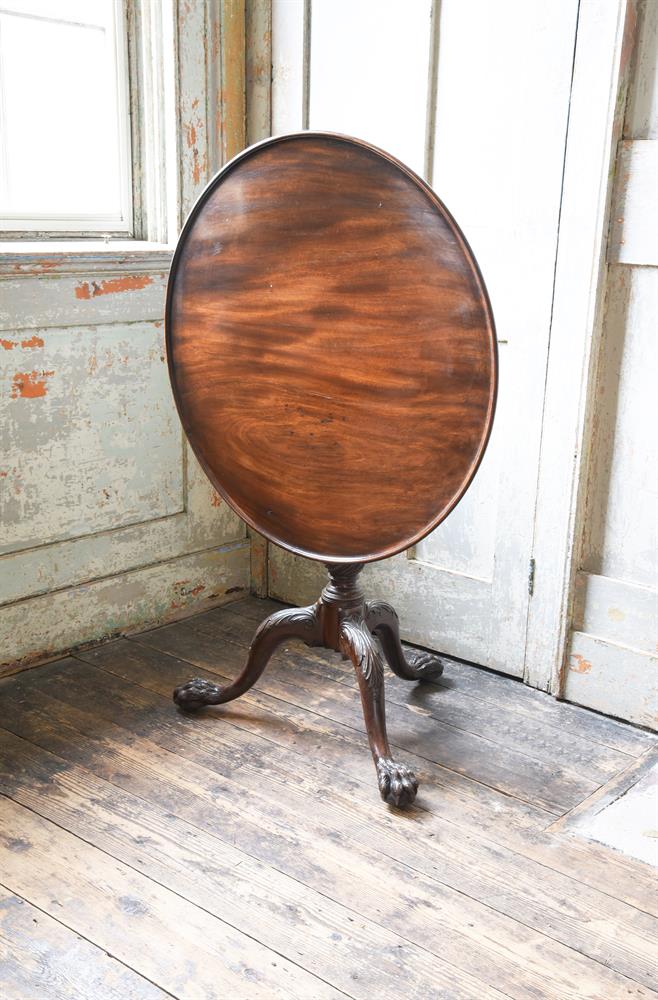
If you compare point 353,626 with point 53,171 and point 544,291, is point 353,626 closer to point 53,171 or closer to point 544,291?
point 544,291

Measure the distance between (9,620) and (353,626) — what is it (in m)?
0.85

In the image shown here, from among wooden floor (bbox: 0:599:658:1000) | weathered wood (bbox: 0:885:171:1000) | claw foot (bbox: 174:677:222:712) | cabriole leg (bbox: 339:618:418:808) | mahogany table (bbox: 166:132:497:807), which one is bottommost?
weathered wood (bbox: 0:885:171:1000)

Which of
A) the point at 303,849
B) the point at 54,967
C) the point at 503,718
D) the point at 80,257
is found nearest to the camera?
the point at 54,967

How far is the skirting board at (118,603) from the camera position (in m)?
2.43

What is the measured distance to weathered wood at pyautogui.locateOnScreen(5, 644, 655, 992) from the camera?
1.58m

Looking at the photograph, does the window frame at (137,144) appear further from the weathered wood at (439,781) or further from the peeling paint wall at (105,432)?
the weathered wood at (439,781)

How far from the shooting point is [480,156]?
230cm

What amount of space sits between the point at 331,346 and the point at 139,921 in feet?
3.25

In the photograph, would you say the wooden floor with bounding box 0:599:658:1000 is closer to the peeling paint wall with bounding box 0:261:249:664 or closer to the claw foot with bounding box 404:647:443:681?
the claw foot with bounding box 404:647:443:681

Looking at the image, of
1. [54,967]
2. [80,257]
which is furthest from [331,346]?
[54,967]

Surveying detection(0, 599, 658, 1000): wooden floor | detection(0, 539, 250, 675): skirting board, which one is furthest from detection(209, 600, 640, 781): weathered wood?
detection(0, 539, 250, 675): skirting board

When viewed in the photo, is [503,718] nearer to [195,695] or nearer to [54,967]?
[195,695]

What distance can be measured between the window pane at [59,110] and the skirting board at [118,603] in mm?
920

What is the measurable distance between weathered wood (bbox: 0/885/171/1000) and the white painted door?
125 centimetres
